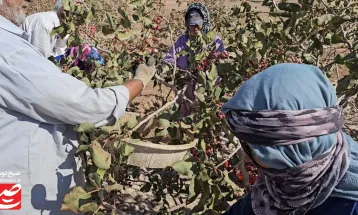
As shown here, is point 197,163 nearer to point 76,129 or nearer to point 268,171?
point 76,129

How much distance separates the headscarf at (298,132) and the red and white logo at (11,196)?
103 centimetres

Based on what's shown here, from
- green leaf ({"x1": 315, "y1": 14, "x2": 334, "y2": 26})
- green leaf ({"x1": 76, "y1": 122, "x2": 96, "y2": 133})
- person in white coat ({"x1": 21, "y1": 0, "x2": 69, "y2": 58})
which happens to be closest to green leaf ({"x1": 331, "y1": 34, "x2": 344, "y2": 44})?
green leaf ({"x1": 315, "y1": 14, "x2": 334, "y2": 26})

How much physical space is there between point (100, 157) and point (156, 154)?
27 centimetres

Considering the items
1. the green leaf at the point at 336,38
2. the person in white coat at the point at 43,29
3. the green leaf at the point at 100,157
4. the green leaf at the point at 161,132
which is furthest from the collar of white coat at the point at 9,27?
the person in white coat at the point at 43,29

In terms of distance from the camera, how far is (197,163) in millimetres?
1969

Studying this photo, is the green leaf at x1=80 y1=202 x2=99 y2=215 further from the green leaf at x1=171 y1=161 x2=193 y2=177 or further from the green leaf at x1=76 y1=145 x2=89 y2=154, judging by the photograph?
the green leaf at x1=171 y1=161 x2=193 y2=177

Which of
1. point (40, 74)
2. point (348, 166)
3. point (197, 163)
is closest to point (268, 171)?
point (348, 166)

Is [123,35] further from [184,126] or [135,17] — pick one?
[184,126]

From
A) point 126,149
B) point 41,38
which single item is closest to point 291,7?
point 126,149

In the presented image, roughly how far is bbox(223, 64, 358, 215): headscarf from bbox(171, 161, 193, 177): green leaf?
64 cm

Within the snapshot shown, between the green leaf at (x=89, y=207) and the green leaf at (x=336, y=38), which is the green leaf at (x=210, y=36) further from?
the green leaf at (x=89, y=207)

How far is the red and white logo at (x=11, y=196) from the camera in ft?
6.44

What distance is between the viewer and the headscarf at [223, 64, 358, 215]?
1.16 meters

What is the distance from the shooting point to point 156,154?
2.01 meters
